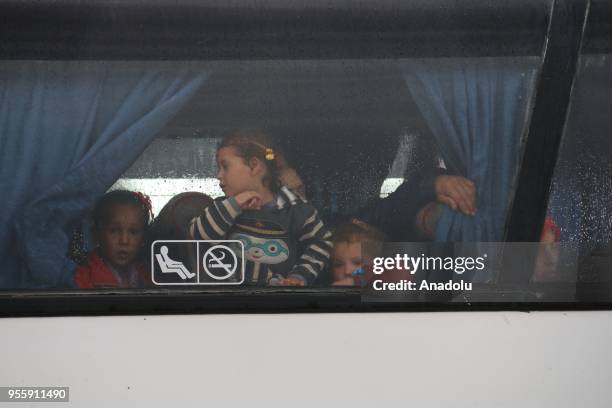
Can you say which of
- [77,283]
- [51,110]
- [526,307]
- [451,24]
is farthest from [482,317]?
[51,110]

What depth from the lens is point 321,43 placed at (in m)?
2.72

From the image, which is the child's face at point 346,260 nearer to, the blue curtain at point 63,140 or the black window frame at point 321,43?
the black window frame at point 321,43

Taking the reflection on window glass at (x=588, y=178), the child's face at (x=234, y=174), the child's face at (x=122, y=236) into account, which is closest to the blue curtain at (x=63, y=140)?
the child's face at (x=122, y=236)

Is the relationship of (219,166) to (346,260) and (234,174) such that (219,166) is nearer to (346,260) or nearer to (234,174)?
(234,174)

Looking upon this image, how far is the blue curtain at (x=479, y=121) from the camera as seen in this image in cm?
276

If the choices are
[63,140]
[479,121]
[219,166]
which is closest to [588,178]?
[479,121]

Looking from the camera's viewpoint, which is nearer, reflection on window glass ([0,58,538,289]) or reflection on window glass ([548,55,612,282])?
reflection on window glass ([0,58,538,289])

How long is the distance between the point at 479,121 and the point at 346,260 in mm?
673

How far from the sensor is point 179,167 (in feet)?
8.84

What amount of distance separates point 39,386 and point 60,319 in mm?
230

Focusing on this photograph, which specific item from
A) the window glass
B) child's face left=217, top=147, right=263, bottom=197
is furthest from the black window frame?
child's face left=217, top=147, right=263, bottom=197

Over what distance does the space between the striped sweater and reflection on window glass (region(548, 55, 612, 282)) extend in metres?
0.84

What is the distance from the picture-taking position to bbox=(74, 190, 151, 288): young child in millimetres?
2693

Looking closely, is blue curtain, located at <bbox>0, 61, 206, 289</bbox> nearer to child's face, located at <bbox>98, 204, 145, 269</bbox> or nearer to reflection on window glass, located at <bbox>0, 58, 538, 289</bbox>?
reflection on window glass, located at <bbox>0, 58, 538, 289</bbox>
